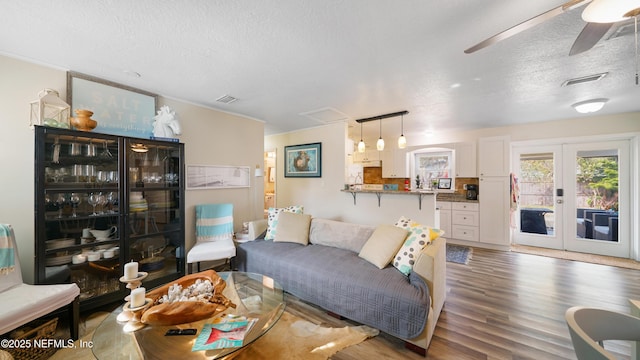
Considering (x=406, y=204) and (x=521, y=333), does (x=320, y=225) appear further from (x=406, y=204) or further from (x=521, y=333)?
(x=521, y=333)

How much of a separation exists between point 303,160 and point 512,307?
387 cm

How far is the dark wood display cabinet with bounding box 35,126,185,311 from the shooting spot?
1.93 meters

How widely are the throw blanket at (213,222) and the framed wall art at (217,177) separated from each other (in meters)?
0.35

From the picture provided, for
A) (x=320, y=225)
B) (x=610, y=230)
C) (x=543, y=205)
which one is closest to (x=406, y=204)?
(x=320, y=225)

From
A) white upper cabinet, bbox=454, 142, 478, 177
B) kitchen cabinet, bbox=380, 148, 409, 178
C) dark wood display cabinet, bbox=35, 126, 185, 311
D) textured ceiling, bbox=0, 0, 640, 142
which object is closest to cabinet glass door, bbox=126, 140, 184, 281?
dark wood display cabinet, bbox=35, 126, 185, 311

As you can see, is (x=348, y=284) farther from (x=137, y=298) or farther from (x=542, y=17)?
(x=542, y=17)

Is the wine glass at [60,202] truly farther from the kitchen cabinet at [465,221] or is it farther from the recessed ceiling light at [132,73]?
the kitchen cabinet at [465,221]

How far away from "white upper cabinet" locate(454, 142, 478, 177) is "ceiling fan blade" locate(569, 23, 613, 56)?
3.61 m

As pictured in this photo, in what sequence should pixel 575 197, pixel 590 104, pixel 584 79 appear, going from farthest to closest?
1. pixel 575 197
2. pixel 590 104
3. pixel 584 79

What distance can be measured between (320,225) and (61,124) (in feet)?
9.40

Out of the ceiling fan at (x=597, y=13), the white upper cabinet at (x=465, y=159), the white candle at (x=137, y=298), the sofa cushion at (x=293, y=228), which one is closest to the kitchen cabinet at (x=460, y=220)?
the white upper cabinet at (x=465, y=159)

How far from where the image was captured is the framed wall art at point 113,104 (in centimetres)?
227

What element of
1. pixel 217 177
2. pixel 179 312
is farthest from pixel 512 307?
pixel 217 177

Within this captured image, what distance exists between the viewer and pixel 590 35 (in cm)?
128
